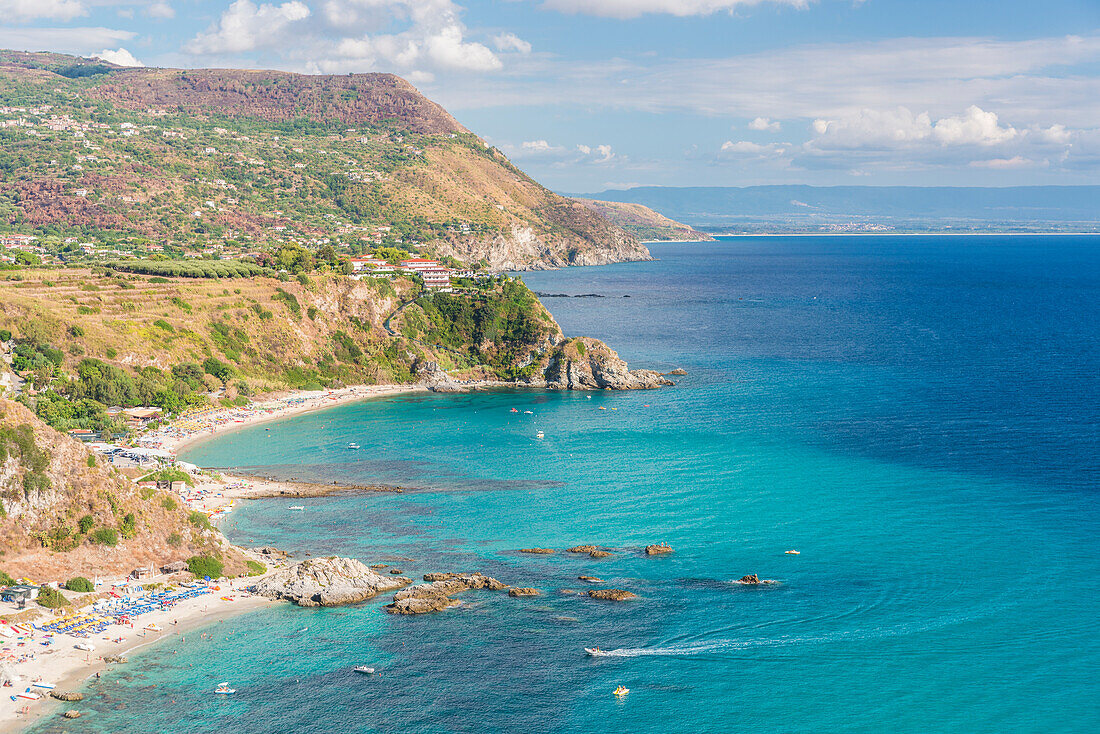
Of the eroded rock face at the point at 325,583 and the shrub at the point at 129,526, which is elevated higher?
the shrub at the point at 129,526

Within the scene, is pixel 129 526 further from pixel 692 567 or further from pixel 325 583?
pixel 692 567

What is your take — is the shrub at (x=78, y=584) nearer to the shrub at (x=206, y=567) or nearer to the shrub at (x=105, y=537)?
the shrub at (x=105, y=537)

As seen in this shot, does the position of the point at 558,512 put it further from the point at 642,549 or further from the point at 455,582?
the point at 455,582

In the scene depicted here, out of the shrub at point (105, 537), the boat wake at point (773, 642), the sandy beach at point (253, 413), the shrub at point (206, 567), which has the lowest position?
the boat wake at point (773, 642)

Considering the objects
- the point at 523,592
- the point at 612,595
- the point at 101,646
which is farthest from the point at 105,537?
the point at 612,595

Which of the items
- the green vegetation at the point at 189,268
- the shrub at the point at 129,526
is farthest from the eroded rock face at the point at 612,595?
the green vegetation at the point at 189,268

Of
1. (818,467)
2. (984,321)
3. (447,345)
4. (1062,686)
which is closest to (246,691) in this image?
(1062,686)
